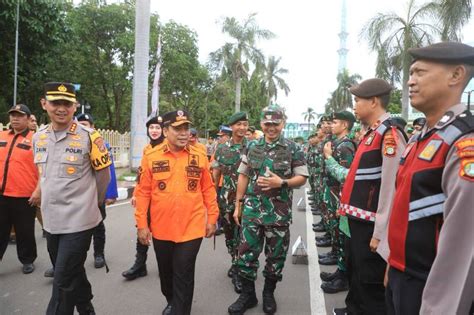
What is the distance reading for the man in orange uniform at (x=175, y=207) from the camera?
10.2 ft

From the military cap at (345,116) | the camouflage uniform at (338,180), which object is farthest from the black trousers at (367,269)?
the military cap at (345,116)

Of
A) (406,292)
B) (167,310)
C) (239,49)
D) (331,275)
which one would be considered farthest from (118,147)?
(406,292)

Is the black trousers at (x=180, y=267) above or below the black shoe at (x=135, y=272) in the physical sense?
above

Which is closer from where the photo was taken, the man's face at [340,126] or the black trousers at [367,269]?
the black trousers at [367,269]

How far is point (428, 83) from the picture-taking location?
5.97 feet

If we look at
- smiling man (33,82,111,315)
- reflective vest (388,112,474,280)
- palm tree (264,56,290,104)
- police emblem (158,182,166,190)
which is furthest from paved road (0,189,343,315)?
palm tree (264,56,290,104)

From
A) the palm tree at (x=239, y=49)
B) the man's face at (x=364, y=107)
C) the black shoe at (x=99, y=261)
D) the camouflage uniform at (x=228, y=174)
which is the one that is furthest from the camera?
the palm tree at (x=239, y=49)

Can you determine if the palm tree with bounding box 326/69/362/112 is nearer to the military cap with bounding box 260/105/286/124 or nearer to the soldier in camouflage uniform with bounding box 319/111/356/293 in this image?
the soldier in camouflage uniform with bounding box 319/111/356/293

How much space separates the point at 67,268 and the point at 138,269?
64.2 inches

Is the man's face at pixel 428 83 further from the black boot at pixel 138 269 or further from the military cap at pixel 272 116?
the black boot at pixel 138 269

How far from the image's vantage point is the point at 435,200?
5.56 ft

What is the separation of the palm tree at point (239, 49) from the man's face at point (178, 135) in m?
25.8

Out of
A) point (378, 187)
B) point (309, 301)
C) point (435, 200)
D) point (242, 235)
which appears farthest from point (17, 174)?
point (435, 200)

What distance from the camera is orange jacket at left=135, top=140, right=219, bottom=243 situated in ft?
10.3
